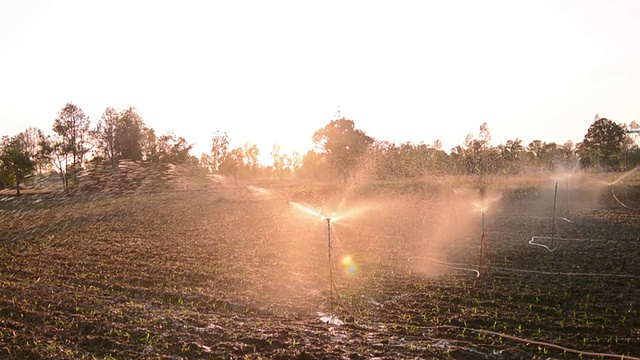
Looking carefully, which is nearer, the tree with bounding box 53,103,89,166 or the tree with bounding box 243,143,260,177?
the tree with bounding box 53,103,89,166

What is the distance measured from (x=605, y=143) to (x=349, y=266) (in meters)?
57.5

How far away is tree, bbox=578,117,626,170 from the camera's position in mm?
54094

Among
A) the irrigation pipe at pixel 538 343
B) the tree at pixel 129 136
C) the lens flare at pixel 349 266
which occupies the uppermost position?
the tree at pixel 129 136

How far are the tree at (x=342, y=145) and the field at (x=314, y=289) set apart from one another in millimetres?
17522

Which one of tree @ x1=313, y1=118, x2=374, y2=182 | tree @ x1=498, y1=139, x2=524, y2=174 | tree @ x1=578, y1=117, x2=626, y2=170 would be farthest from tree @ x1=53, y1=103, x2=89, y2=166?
tree @ x1=578, y1=117, x2=626, y2=170

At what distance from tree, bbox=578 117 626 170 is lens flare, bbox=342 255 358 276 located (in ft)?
177

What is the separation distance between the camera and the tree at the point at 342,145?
40406 millimetres

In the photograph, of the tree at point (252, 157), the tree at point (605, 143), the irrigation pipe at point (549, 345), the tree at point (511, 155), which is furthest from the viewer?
the tree at point (252, 157)

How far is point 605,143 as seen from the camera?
54.9 meters

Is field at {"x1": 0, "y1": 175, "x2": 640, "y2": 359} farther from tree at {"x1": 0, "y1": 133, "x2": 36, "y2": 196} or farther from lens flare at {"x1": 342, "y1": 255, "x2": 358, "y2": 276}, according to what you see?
tree at {"x1": 0, "y1": 133, "x2": 36, "y2": 196}

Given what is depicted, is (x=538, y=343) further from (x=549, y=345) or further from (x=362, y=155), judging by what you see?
(x=362, y=155)

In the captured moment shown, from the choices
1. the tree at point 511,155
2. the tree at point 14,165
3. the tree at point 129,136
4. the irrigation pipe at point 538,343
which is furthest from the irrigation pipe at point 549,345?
the tree at point 511,155

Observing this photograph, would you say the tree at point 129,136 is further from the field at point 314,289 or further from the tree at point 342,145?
the tree at point 342,145

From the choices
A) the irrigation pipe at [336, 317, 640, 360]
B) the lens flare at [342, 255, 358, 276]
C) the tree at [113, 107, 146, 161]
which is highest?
the tree at [113, 107, 146, 161]
